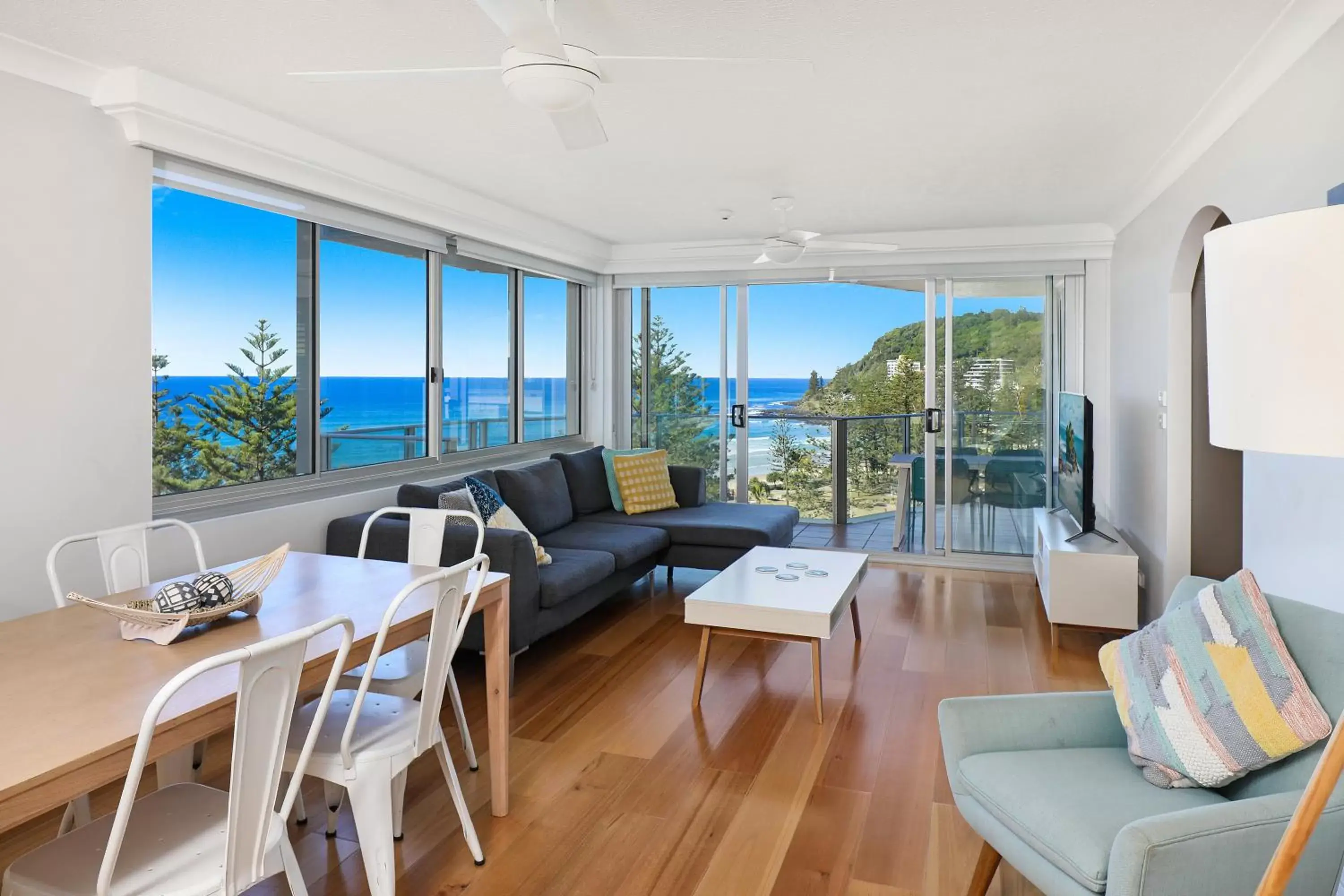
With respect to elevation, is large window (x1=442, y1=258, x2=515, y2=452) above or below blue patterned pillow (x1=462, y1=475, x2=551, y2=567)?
above

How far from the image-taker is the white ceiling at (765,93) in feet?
8.10

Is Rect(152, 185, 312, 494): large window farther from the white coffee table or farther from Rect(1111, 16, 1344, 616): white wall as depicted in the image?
Rect(1111, 16, 1344, 616): white wall

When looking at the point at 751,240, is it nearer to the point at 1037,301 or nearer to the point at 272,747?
the point at 1037,301

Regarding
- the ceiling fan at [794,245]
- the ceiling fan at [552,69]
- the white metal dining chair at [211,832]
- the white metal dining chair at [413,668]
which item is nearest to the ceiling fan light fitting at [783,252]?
the ceiling fan at [794,245]

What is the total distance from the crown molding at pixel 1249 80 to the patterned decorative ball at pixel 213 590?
3.35m

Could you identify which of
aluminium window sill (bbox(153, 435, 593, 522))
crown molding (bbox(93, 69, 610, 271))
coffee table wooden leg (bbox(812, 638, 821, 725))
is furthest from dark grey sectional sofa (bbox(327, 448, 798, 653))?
crown molding (bbox(93, 69, 610, 271))

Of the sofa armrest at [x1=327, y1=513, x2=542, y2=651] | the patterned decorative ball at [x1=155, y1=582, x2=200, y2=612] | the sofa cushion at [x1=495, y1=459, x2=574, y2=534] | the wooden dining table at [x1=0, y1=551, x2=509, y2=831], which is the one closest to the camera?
the wooden dining table at [x1=0, y1=551, x2=509, y2=831]

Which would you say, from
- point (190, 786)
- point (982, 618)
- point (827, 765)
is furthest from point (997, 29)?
point (982, 618)

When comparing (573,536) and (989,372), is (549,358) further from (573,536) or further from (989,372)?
(989,372)

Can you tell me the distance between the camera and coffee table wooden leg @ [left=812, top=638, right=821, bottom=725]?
3311 mm

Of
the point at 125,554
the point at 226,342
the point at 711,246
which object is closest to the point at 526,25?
the point at 125,554

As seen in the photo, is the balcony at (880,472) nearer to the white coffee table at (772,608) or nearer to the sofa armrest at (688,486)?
the sofa armrest at (688,486)

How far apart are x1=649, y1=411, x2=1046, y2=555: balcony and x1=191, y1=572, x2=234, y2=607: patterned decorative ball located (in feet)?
16.3

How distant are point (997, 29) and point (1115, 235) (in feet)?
12.0
